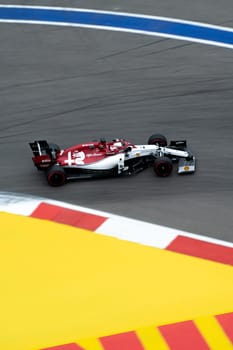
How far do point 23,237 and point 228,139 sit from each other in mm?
4497

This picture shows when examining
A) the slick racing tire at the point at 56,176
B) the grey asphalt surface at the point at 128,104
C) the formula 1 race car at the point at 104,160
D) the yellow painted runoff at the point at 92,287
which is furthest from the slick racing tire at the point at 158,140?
the yellow painted runoff at the point at 92,287

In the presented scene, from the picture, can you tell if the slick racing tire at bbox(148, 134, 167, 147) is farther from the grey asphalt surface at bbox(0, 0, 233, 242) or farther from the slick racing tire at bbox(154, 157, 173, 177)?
the slick racing tire at bbox(154, 157, 173, 177)

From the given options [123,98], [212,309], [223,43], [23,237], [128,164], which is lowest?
[212,309]

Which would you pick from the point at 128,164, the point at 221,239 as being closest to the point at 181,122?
the point at 128,164

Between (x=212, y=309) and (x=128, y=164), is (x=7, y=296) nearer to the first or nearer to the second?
(x=212, y=309)

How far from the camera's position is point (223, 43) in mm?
15266

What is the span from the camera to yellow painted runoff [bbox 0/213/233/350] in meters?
7.73

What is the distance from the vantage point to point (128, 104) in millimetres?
13102

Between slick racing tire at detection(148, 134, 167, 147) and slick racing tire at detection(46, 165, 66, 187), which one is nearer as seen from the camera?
slick racing tire at detection(46, 165, 66, 187)

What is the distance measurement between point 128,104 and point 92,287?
5.67 m

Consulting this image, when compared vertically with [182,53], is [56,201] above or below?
below

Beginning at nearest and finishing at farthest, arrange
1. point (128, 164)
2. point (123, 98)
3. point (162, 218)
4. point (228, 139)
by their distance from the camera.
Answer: point (162, 218), point (128, 164), point (228, 139), point (123, 98)

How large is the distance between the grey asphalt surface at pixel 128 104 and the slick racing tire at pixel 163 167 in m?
0.15

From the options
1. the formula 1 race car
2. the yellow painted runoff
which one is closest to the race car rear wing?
the formula 1 race car
